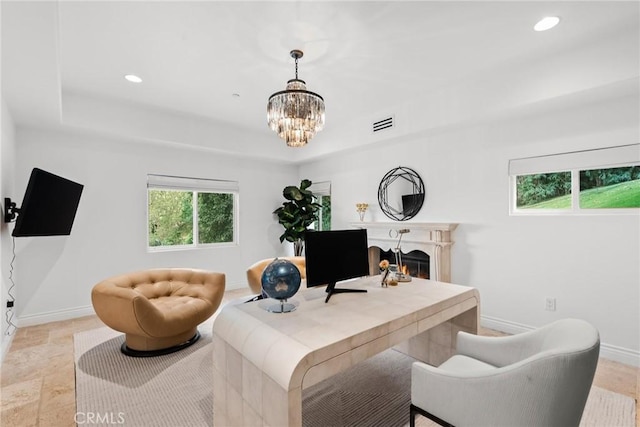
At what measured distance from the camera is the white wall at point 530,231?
2.67 metres

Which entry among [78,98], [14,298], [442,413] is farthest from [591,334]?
[14,298]

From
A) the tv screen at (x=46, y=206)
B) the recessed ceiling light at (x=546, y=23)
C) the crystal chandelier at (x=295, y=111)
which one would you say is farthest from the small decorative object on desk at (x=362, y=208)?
the tv screen at (x=46, y=206)

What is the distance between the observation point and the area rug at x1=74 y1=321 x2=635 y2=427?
1912mm

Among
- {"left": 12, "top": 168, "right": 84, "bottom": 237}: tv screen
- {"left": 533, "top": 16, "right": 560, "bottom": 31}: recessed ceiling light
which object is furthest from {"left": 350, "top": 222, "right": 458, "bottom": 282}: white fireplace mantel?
{"left": 12, "top": 168, "right": 84, "bottom": 237}: tv screen

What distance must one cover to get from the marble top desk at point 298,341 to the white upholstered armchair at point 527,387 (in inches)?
12.0

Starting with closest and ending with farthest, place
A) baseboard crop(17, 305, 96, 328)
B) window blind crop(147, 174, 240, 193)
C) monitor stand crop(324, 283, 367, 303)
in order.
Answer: monitor stand crop(324, 283, 367, 303)
baseboard crop(17, 305, 96, 328)
window blind crop(147, 174, 240, 193)

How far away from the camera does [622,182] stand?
2719 millimetres

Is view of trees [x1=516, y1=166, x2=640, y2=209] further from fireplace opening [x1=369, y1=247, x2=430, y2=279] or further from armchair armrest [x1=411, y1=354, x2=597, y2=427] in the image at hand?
armchair armrest [x1=411, y1=354, x2=597, y2=427]

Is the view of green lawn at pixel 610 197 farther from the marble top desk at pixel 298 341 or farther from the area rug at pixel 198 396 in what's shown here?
the marble top desk at pixel 298 341

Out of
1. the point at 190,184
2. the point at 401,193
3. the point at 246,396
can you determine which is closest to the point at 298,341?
the point at 246,396

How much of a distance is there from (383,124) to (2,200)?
4158 millimetres

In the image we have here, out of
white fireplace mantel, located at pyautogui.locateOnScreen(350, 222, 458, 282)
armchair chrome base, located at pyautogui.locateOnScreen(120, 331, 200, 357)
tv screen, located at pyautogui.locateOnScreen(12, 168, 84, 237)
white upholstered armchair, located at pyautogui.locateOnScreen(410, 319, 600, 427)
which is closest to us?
white upholstered armchair, located at pyautogui.locateOnScreen(410, 319, 600, 427)

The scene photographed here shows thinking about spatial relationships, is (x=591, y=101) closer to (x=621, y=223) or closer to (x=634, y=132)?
(x=634, y=132)

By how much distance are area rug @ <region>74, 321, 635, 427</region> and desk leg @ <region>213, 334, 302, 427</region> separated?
52 centimetres
